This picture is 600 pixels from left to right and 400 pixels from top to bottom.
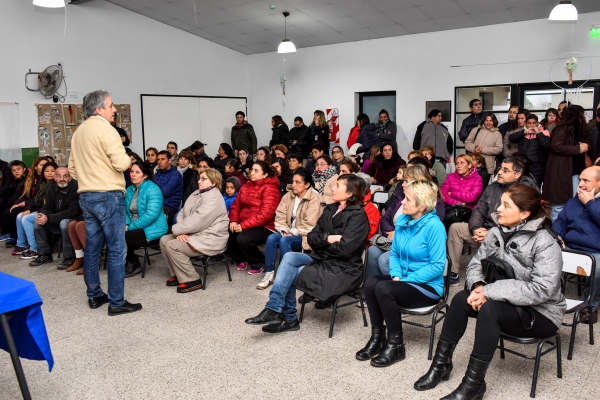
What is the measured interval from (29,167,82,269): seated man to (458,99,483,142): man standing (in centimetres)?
523

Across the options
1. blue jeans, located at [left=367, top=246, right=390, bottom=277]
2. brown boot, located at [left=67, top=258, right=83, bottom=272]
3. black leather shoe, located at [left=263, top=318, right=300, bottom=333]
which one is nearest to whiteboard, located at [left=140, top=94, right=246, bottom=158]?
brown boot, located at [left=67, top=258, right=83, bottom=272]

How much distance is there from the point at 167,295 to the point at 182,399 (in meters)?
1.78

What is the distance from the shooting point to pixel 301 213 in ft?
14.7

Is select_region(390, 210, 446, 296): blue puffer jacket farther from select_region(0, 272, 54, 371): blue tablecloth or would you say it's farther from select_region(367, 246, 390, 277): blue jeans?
select_region(0, 272, 54, 371): blue tablecloth

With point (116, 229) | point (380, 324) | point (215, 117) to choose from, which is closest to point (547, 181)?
point (380, 324)

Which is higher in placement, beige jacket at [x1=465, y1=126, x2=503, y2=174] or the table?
beige jacket at [x1=465, y1=126, x2=503, y2=174]

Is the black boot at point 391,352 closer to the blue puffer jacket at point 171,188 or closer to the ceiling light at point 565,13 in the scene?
the blue puffer jacket at point 171,188

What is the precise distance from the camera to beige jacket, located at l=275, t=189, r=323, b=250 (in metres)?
4.42

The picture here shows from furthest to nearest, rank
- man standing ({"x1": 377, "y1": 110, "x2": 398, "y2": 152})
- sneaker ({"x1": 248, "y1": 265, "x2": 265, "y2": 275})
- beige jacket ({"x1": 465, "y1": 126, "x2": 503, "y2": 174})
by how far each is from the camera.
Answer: man standing ({"x1": 377, "y1": 110, "x2": 398, "y2": 152})
beige jacket ({"x1": 465, "y1": 126, "x2": 503, "y2": 174})
sneaker ({"x1": 248, "y1": 265, "x2": 265, "y2": 275})

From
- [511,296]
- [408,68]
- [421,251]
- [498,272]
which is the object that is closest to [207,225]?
[421,251]

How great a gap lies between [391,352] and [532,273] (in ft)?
3.02

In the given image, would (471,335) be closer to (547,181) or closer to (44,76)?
(547,181)

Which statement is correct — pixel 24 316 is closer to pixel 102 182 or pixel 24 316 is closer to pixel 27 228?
pixel 102 182

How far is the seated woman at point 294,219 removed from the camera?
444cm
